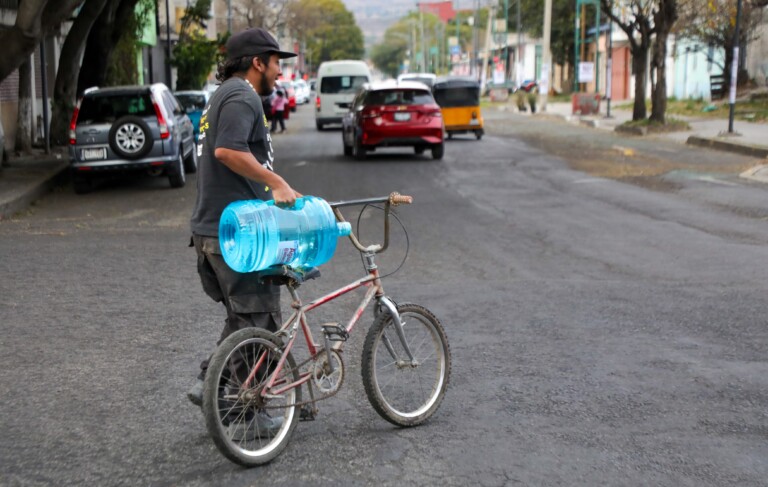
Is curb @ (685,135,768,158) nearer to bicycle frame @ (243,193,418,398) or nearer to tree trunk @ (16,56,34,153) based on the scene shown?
tree trunk @ (16,56,34,153)

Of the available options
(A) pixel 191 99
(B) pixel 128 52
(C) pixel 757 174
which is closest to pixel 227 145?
(C) pixel 757 174

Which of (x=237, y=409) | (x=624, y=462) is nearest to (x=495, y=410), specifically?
(x=624, y=462)

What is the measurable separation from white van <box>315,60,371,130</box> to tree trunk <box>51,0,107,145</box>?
46.0ft

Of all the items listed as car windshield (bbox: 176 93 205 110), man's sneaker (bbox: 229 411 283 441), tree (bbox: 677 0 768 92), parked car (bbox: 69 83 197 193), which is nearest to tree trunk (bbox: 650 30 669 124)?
tree (bbox: 677 0 768 92)

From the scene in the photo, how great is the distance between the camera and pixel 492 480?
4.51 metres

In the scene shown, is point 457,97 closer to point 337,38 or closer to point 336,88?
point 336,88

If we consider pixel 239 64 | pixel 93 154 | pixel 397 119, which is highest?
pixel 239 64

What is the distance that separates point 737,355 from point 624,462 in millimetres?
2233

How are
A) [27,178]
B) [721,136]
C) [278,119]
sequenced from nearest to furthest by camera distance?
[27,178] < [721,136] < [278,119]

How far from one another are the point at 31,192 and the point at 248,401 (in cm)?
1232

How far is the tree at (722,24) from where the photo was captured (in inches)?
1519

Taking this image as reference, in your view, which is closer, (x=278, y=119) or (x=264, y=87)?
(x=264, y=87)

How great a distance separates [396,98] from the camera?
23.0 meters

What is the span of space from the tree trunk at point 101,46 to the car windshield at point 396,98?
20.0 feet
